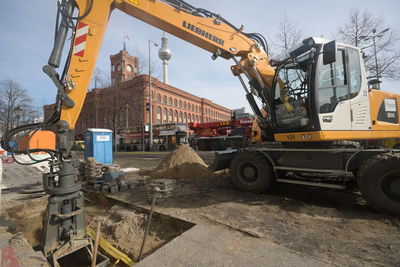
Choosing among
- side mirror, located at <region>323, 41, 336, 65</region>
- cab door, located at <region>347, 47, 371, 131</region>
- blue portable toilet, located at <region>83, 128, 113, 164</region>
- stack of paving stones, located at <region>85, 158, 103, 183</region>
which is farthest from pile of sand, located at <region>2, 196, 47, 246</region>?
cab door, located at <region>347, 47, 371, 131</region>

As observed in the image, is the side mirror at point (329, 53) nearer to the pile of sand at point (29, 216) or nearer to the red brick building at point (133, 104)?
the pile of sand at point (29, 216)

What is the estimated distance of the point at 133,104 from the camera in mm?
29891

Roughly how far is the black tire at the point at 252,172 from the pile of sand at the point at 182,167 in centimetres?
214

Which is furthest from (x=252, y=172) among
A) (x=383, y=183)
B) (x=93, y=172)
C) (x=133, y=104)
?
(x=133, y=104)

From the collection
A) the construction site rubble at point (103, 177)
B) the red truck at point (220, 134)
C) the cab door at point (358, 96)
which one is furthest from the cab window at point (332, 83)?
the red truck at point (220, 134)

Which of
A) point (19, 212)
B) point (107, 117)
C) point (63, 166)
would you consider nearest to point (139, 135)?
point (107, 117)

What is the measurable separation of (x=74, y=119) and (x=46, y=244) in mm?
1864

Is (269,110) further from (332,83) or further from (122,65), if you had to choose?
(122,65)

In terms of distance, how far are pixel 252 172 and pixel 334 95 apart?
8.08 feet

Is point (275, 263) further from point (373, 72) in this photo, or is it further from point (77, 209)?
point (373, 72)

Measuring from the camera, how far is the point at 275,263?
2154mm

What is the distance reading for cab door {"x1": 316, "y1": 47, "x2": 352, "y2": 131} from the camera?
390 centimetres

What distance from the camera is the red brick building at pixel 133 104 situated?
29.7m

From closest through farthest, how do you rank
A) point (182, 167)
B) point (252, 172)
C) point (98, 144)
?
point (252, 172) → point (182, 167) → point (98, 144)
